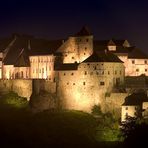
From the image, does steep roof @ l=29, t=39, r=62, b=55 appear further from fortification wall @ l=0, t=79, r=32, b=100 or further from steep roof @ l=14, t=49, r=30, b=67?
fortification wall @ l=0, t=79, r=32, b=100

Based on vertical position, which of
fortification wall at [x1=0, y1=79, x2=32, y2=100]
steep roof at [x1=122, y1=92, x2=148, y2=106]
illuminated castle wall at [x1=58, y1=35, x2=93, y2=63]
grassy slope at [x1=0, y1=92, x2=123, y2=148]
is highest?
illuminated castle wall at [x1=58, y1=35, x2=93, y2=63]

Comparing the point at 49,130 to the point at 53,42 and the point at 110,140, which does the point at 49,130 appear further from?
the point at 53,42

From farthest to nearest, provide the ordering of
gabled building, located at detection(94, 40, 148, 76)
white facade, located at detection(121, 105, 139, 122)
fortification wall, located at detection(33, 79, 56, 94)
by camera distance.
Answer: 1. gabled building, located at detection(94, 40, 148, 76)
2. fortification wall, located at detection(33, 79, 56, 94)
3. white facade, located at detection(121, 105, 139, 122)

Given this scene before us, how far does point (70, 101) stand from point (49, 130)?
32.1 feet

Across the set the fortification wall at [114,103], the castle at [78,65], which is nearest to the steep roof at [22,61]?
the castle at [78,65]

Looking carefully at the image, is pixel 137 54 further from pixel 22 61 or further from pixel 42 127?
pixel 42 127

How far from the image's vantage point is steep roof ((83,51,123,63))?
336 ft

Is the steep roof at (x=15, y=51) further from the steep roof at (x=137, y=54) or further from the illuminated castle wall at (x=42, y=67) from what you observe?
the steep roof at (x=137, y=54)

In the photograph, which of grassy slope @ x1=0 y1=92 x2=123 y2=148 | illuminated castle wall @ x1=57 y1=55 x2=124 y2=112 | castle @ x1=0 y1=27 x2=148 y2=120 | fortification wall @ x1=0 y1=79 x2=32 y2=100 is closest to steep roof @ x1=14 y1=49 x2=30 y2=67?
castle @ x1=0 y1=27 x2=148 y2=120

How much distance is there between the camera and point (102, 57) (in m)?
103

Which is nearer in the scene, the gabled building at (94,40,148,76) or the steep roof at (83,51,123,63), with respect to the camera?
the steep roof at (83,51,123,63)

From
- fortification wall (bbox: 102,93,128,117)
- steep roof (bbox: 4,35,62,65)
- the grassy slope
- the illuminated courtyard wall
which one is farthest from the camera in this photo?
steep roof (bbox: 4,35,62,65)

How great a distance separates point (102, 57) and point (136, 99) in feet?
36.6

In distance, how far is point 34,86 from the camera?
4109 inches
